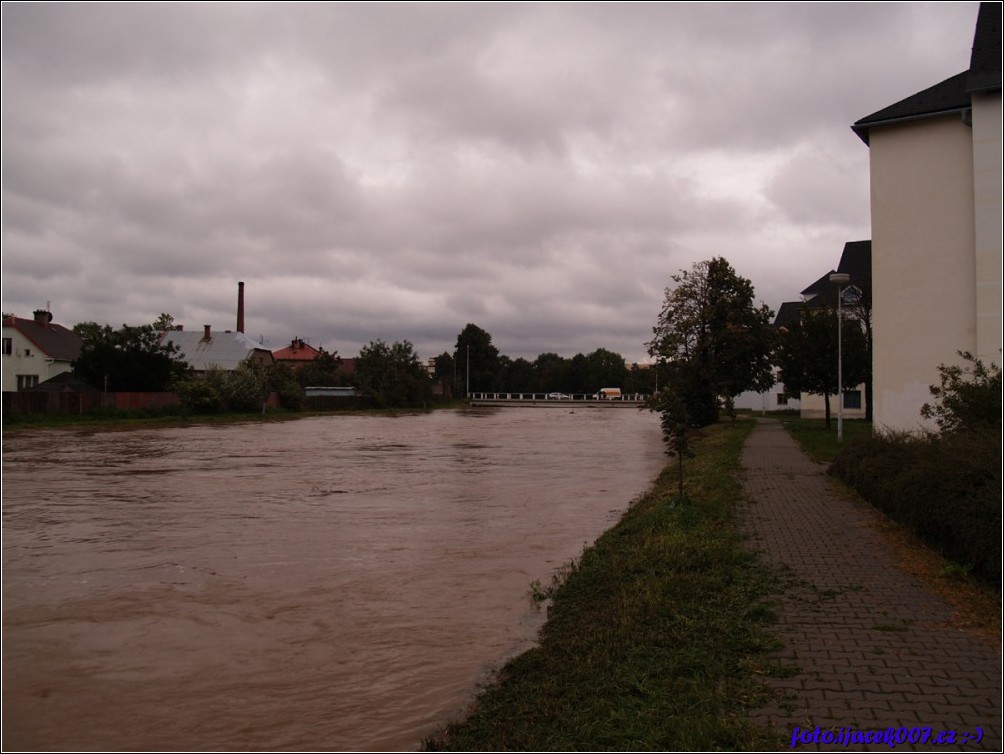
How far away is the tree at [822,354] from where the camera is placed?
33.0m

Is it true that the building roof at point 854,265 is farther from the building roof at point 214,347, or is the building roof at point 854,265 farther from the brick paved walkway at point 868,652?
the building roof at point 214,347

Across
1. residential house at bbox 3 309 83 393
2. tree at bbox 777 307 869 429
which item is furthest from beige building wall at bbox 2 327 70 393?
tree at bbox 777 307 869 429

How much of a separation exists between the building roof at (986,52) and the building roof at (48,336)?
229ft

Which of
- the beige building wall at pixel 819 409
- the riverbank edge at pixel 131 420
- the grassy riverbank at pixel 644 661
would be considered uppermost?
the beige building wall at pixel 819 409

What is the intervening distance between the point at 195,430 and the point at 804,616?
40851mm

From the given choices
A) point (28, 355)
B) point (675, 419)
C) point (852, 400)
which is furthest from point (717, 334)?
point (28, 355)

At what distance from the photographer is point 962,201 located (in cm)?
2059

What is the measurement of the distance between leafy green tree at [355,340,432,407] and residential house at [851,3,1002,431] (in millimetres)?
61648

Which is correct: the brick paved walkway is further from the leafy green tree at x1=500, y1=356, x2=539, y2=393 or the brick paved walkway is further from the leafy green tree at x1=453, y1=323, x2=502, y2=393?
the leafy green tree at x1=500, y1=356, x2=539, y2=393

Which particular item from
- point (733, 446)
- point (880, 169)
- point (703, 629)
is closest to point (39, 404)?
point (733, 446)

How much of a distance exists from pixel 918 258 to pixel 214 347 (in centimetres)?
7578

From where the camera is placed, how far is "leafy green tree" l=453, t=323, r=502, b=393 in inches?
4641

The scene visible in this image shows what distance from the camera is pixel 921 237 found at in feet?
69.6

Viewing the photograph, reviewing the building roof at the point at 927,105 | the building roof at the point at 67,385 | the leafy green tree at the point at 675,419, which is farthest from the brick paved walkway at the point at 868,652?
the building roof at the point at 67,385
